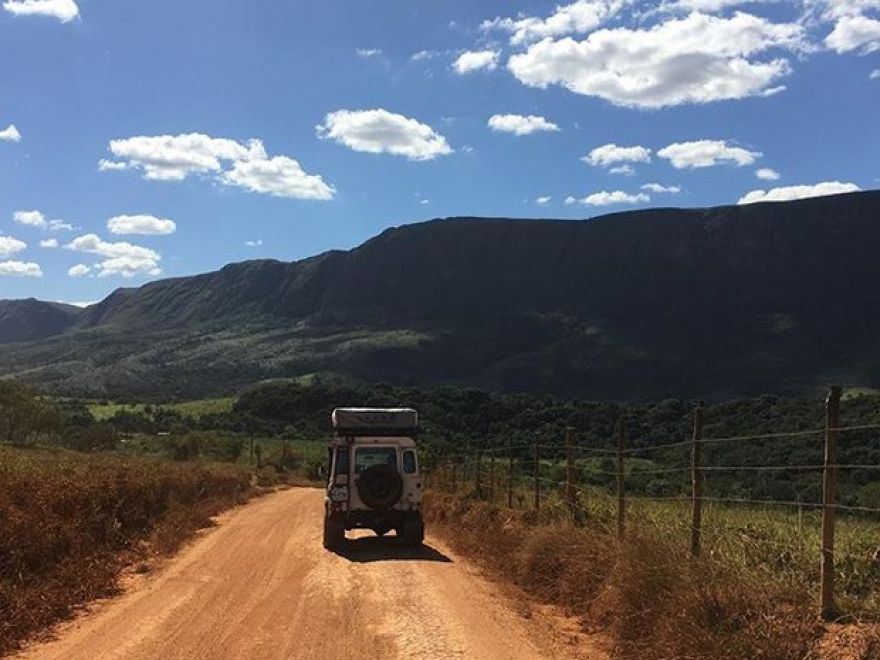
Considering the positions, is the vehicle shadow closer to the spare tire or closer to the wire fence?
the spare tire

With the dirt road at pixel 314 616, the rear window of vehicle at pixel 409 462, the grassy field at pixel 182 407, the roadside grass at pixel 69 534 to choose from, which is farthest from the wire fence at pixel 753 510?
the grassy field at pixel 182 407

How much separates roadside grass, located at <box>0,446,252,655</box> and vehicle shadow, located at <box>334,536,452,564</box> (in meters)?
3.62

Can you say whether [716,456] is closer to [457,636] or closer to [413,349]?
[457,636]

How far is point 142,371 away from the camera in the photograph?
156m

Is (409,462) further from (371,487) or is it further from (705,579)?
(705,579)

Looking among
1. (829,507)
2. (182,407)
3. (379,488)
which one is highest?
(829,507)

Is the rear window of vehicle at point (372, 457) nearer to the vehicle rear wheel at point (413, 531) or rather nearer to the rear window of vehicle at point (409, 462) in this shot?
the rear window of vehicle at point (409, 462)

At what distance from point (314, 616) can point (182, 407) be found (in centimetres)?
11259

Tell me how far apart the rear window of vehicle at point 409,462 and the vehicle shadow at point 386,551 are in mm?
1548

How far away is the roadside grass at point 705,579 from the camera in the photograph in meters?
7.66

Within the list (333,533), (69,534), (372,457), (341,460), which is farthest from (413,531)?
(69,534)

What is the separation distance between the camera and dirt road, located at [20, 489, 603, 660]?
9125 mm

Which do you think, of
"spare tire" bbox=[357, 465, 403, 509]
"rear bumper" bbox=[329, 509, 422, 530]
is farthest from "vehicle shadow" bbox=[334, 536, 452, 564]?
"spare tire" bbox=[357, 465, 403, 509]

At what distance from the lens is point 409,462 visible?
1888cm
